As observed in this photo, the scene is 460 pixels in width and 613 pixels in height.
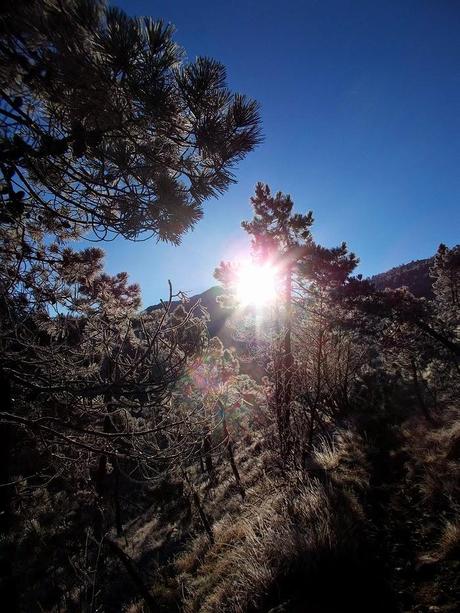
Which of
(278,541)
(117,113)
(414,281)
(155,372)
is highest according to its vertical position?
(414,281)

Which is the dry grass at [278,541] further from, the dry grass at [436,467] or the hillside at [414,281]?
the hillside at [414,281]

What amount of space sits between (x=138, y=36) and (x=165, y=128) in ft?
2.67

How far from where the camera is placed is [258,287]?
15586 mm

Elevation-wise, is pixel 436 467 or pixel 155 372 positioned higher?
pixel 155 372

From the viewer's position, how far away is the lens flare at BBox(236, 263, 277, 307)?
→ 15.0 metres

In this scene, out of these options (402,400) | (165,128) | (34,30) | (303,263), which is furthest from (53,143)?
(402,400)

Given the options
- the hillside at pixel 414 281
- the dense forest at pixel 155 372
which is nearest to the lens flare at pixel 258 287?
the dense forest at pixel 155 372

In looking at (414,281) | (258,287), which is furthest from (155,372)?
(414,281)

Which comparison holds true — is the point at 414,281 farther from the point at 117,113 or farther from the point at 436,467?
the point at 117,113

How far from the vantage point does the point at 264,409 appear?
7.85m

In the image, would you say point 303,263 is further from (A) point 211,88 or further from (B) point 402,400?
(B) point 402,400

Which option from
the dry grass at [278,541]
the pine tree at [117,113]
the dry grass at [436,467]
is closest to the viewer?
the pine tree at [117,113]

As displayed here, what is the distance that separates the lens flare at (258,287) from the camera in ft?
49.2

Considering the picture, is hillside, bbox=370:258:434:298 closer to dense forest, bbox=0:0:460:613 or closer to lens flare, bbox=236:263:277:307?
lens flare, bbox=236:263:277:307
